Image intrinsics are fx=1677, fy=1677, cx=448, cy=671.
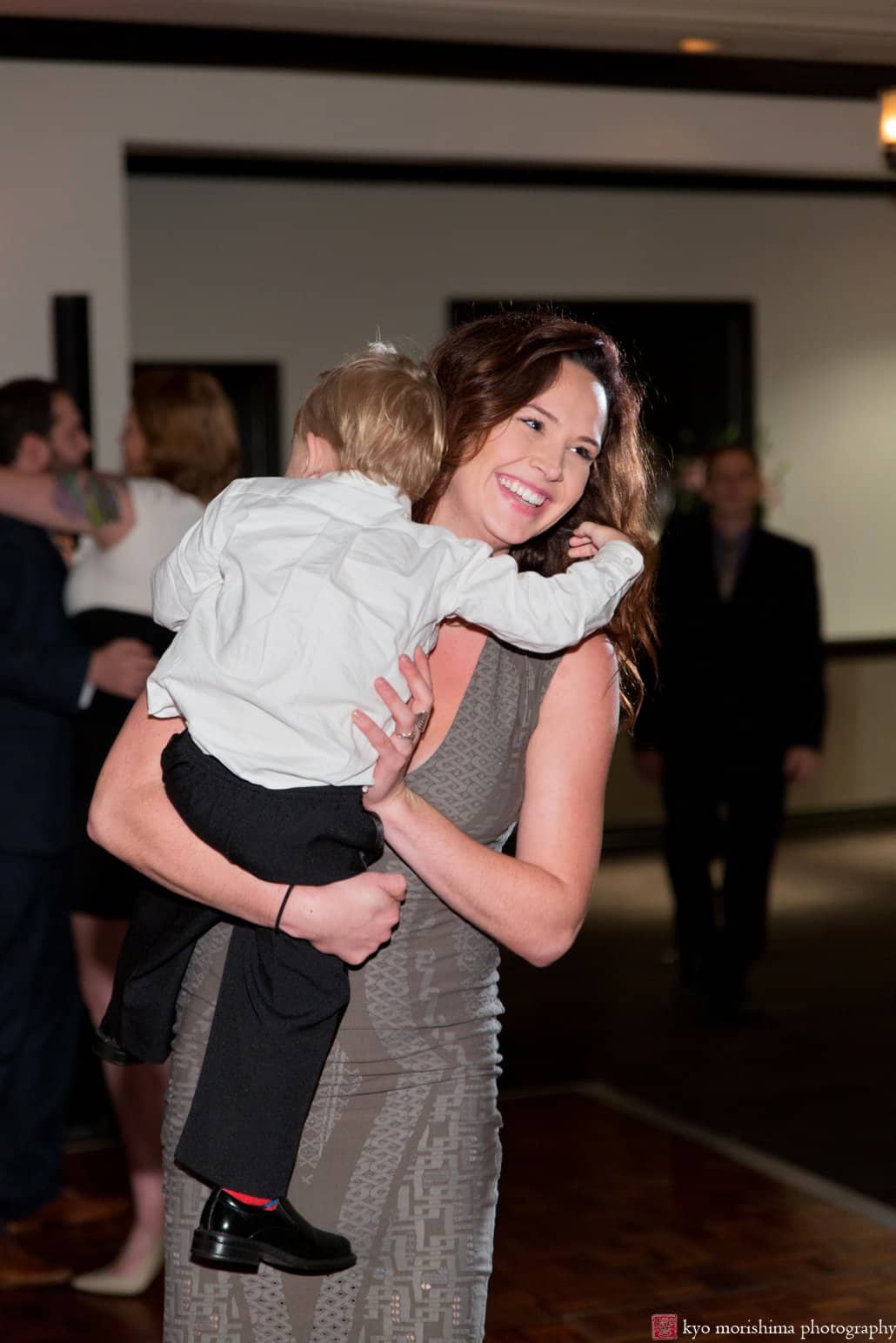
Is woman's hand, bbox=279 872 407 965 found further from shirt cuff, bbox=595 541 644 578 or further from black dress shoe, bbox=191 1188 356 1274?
shirt cuff, bbox=595 541 644 578

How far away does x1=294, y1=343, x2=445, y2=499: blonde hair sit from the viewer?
171 centimetres

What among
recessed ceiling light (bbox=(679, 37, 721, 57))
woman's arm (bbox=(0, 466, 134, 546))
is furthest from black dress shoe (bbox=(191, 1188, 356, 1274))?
recessed ceiling light (bbox=(679, 37, 721, 57))

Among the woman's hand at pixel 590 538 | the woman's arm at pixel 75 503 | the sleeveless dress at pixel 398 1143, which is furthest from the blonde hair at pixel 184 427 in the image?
the sleeveless dress at pixel 398 1143

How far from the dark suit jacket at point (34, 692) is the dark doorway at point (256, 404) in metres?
4.45

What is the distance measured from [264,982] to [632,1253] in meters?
2.37

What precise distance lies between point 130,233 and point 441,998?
6963 millimetres

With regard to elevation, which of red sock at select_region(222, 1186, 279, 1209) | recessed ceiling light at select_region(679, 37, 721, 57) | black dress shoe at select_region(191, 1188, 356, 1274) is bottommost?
black dress shoe at select_region(191, 1188, 356, 1274)

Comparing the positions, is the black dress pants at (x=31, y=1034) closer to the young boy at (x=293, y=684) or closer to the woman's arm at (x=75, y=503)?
the woman's arm at (x=75, y=503)

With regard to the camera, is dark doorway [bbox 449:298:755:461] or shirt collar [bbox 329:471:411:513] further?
dark doorway [bbox 449:298:755:461]

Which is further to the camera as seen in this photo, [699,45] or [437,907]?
[699,45]

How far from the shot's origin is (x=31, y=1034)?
12.9 feet

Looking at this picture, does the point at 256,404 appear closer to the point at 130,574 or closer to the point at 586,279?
the point at 586,279

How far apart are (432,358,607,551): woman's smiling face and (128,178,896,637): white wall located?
6.46 metres

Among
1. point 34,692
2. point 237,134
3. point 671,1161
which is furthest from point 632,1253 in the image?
point 237,134
